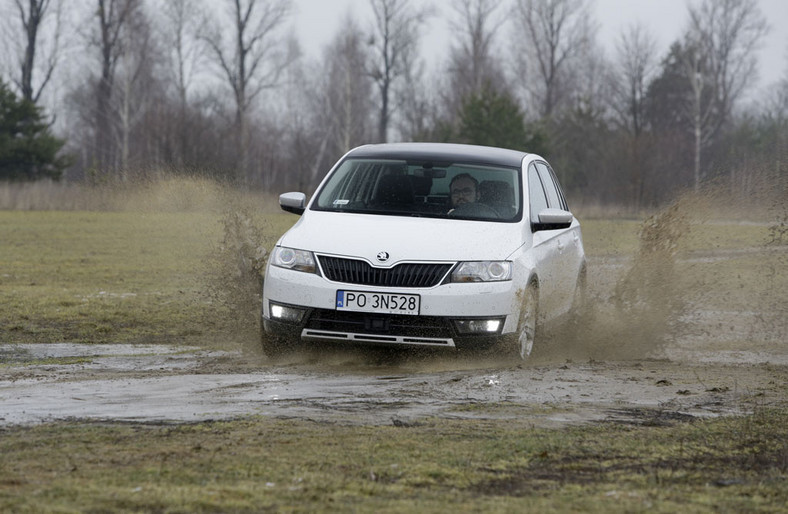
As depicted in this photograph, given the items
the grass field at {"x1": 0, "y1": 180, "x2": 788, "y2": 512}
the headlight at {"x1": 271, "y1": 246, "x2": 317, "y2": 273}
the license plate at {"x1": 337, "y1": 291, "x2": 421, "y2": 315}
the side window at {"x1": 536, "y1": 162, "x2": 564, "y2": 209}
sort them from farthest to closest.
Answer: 1. the side window at {"x1": 536, "y1": 162, "x2": 564, "y2": 209}
2. the headlight at {"x1": 271, "y1": 246, "x2": 317, "y2": 273}
3. the license plate at {"x1": 337, "y1": 291, "x2": 421, "y2": 315}
4. the grass field at {"x1": 0, "y1": 180, "x2": 788, "y2": 512}

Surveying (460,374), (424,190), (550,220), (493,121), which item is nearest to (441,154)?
(424,190)

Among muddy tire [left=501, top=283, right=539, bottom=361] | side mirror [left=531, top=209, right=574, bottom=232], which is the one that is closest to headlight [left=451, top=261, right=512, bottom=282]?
muddy tire [left=501, top=283, right=539, bottom=361]

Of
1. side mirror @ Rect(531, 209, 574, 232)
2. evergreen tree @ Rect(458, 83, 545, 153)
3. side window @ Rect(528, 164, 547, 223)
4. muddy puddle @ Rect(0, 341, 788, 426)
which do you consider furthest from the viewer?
evergreen tree @ Rect(458, 83, 545, 153)

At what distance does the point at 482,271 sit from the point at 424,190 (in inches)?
53.6

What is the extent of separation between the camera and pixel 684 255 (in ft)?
39.7

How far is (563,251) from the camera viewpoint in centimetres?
1014

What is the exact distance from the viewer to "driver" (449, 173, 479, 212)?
934cm

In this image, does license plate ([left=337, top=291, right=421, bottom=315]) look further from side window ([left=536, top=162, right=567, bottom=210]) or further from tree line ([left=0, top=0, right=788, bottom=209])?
tree line ([left=0, top=0, right=788, bottom=209])

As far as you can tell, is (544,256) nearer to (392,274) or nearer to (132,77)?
(392,274)

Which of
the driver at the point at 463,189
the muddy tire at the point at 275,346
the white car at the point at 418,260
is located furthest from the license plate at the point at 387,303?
the driver at the point at 463,189

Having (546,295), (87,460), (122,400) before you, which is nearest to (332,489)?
(87,460)

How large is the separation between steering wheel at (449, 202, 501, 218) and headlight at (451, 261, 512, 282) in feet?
2.73

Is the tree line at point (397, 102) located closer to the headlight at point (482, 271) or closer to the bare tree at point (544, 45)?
the bare tree at point (544, 45)

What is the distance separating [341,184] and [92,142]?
72.9m
